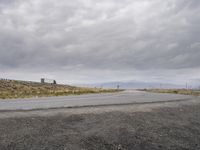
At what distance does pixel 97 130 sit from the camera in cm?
1386

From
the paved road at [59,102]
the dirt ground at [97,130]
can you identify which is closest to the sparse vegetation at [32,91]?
the paved road at [59,102]

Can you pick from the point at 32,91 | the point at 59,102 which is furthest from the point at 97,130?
the point at 32,91

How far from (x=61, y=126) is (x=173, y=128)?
533cm

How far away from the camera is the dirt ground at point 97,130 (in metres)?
12.2

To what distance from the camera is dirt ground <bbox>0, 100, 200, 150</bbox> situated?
1216cm

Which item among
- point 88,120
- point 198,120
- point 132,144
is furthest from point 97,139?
point 198,120

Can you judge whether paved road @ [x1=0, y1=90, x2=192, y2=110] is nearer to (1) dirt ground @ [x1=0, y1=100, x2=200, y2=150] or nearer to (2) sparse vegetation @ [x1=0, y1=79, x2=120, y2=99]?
(1) dirt ground @ [x1=0, y1=100, x2=200, y2=150]

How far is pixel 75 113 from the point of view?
1703cm

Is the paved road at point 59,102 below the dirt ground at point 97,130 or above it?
above

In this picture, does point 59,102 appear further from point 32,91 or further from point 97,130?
point 32,91

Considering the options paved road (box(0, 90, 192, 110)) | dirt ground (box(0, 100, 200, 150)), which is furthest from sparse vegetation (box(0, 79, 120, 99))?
dirt ground (box(0, 100, 200, 150))

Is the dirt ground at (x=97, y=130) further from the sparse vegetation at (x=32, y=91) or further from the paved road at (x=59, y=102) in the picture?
the sparse vegetation at (x=32, y=91)

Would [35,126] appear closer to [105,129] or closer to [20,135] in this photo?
[20,135]

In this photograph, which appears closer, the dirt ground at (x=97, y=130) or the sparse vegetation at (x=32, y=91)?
the dirt ground at (x=97, y=130)
